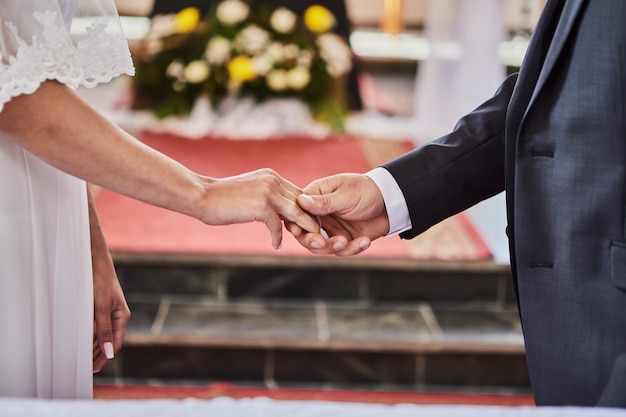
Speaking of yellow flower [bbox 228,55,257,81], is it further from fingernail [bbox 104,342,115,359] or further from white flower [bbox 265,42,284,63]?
fingernail [bbox 104,342,115,359]

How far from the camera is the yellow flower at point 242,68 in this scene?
484 centimetres

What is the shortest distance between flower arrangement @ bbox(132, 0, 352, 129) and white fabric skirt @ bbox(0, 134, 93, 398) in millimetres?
3334

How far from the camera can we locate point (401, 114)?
18.3 feet

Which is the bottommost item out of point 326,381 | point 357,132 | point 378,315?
point 326,381

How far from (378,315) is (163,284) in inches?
33.6

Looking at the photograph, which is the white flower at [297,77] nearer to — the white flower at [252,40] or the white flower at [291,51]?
the white flower at [291,51]

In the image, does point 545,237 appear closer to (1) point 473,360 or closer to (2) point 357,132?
(1) point 473,360

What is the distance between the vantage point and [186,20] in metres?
4.99

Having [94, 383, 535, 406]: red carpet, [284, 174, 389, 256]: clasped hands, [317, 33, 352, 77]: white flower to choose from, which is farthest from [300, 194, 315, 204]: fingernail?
[317, 33, 352, 77]: white flower

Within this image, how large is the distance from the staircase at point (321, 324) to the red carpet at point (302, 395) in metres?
0.05

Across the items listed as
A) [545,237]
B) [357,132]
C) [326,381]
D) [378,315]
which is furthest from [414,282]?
[545,237]

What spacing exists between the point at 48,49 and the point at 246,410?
635mm

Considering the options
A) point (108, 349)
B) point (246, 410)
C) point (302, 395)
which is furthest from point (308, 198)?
point (302, 395)

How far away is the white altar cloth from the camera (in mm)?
1014
